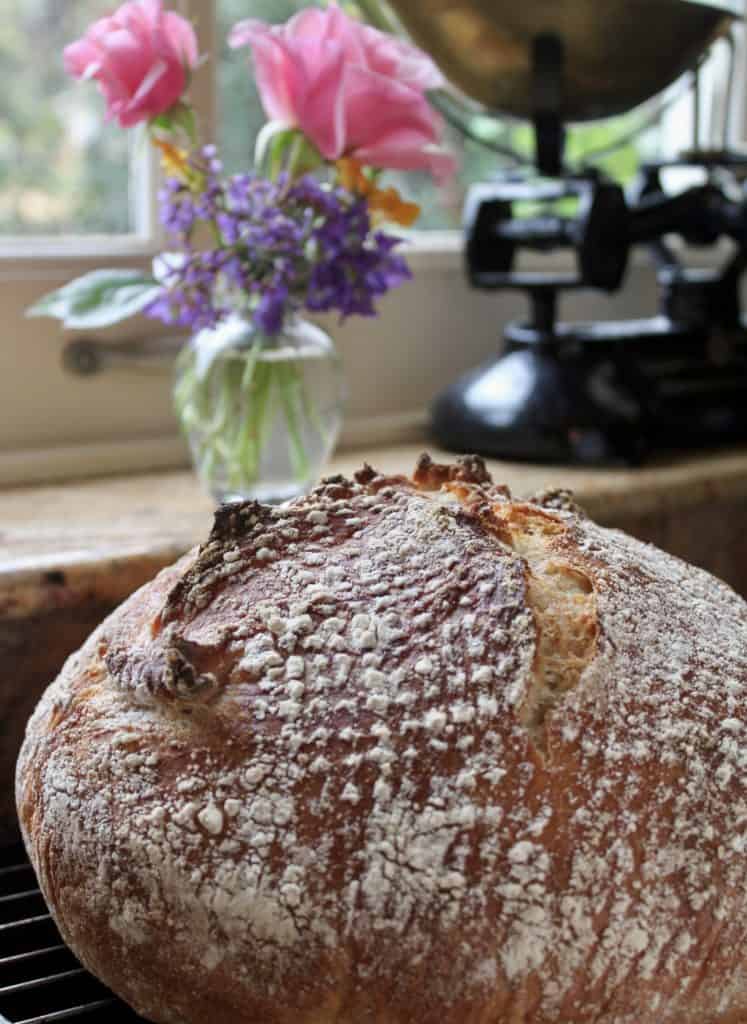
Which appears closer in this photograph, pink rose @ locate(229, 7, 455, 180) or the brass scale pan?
pink rose @ locate(229, 7, 455, 180)

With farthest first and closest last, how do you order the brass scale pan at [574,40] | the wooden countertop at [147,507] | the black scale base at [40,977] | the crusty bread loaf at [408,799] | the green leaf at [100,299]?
the brass scale pan at [574,40], the green leaf at [100,299], the wooden countertop at [147,507], the black scale base at [40,977], the crusty bread loaf at [408,799]

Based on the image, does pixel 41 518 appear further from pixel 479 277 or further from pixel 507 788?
Answer: pixel 507 788

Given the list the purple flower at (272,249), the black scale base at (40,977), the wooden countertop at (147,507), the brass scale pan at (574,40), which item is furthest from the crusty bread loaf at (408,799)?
the brass scale pan at (574,40)

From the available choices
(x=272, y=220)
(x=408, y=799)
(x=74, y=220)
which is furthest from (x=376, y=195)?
(x=408, y=799)

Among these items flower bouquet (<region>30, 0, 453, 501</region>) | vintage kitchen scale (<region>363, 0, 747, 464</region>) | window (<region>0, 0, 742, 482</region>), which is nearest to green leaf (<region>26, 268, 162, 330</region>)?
flower bouquet (<region>30, 0, 453, 501</region>)

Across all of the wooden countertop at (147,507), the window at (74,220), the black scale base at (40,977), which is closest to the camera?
the black scale base at (40,977)

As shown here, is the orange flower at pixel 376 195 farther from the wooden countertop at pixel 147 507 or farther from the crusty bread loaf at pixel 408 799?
the crusty bread loaf at pixel 408 799

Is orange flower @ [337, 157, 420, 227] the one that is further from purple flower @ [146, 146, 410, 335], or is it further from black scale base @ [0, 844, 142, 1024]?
black scale base @ [0, 844, 142, 1024]
